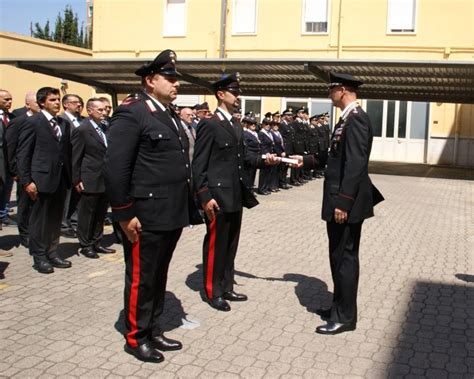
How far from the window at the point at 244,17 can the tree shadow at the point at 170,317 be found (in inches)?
906

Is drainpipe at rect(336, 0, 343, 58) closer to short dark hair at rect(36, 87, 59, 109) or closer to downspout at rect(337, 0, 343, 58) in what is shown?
downspout at rect(337, 0, 343, 58)

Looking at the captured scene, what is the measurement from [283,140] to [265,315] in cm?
1038

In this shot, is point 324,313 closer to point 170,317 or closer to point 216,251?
point 216,251

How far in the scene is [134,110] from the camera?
3971 mm

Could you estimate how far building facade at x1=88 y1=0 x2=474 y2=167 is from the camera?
24625 mm

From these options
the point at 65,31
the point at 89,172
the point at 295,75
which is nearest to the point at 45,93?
the point at 89,172

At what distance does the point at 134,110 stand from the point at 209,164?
4.70 ft

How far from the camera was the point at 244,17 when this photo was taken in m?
27.0

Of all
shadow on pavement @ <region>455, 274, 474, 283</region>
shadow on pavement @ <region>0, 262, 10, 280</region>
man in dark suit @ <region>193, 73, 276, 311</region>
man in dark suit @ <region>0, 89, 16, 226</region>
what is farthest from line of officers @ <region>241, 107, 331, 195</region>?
man in dark suit @ <region>193, 73, 276, 311</region>

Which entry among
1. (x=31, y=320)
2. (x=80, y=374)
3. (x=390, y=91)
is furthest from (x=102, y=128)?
(x=390, y=91)

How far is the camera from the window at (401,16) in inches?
977

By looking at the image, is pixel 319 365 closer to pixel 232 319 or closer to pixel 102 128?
pixel 232 319

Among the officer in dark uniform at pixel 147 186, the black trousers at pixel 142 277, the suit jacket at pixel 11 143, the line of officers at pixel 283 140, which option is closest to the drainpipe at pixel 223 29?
the line of officers at pixel 283 140

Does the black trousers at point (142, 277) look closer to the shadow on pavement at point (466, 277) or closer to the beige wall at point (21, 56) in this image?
the shadow on pavement at point (466, 277)
